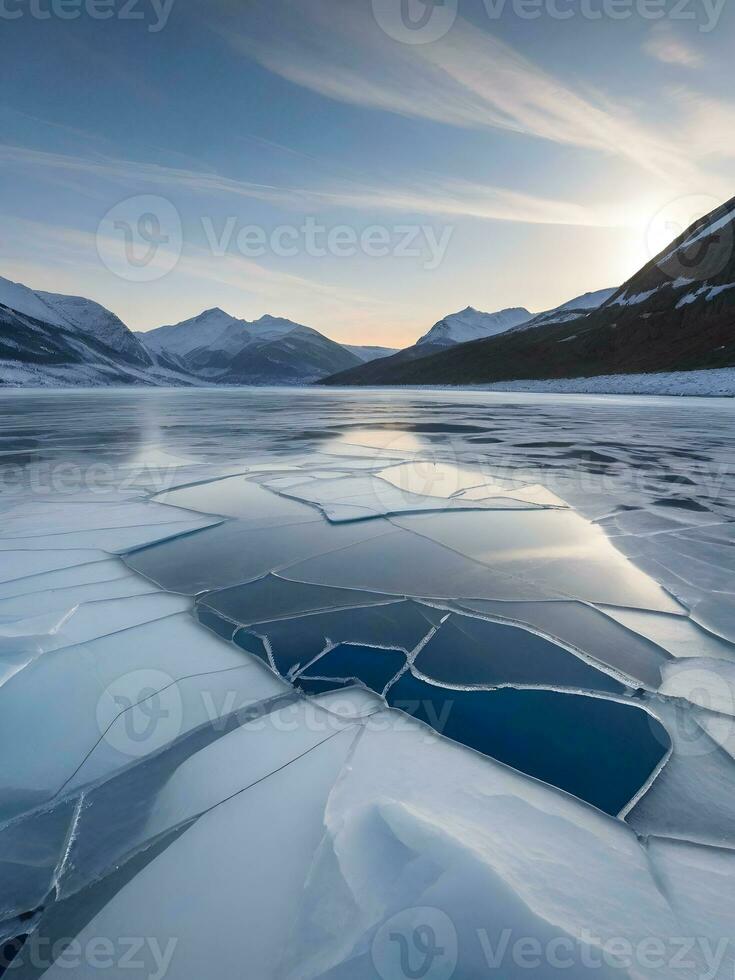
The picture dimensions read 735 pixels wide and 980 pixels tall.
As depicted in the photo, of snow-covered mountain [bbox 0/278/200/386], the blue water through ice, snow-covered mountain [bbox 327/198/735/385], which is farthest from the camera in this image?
snow-covered mountain [bbox 0/278/200/386]

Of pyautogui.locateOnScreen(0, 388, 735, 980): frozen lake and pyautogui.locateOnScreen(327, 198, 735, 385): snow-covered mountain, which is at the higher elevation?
pyautogui.locateOnScreen(327, 198, 735, 385): snow-covered mountain

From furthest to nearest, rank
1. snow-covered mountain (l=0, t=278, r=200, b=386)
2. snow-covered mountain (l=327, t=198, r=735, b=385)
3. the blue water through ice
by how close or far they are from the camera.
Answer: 1. snow-covered mountain (l=0, t=278, r=200, b=386)
2. snow-covered mountain (l=327, t=198, r=735, b=385)
3. the blue water through ice

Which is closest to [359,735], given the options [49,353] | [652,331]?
[652,331]

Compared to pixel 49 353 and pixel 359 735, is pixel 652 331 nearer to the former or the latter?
pixel 359 735

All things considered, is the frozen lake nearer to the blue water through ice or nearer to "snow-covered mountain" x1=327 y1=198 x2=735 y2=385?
the blue water through ice

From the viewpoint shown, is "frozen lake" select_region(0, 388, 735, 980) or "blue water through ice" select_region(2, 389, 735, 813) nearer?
"frozen lake" select_region(0, 388, 735, 980)

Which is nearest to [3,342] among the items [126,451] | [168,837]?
[126,451]

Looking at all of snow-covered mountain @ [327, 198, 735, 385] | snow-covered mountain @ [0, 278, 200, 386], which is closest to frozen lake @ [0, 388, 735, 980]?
snow-covered mountain @ [327, 198, 735, 385]

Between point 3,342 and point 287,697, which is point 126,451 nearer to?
point 287,697

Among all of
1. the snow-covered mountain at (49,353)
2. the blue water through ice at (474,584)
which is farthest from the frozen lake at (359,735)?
the snow-covered mountain at (49,353)
